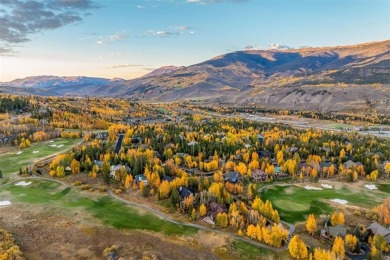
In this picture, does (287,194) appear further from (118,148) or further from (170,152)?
(118,148)

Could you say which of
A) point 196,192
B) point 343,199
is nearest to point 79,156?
point 196,192

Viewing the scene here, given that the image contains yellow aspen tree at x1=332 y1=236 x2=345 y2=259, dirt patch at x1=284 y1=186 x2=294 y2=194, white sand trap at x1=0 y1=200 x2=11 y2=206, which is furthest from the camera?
dirt patch at x1=284 y1=186 x2=294 y2=194

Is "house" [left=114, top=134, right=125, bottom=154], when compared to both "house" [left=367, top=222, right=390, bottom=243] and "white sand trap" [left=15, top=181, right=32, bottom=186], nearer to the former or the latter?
"white sand trap" [left=15, top=181, right=32, bottom=186]

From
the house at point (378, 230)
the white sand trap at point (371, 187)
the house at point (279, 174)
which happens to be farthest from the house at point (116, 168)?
the white sand trap at point (371, 187)

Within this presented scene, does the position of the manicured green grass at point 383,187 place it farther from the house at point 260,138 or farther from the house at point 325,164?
the house at point 260,138

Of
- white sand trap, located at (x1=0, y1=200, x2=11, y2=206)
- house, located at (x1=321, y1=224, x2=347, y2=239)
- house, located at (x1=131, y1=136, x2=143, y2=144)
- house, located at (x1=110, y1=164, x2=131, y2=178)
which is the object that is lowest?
house, located at (x1=321, y1=224, x2=347, y2=239)

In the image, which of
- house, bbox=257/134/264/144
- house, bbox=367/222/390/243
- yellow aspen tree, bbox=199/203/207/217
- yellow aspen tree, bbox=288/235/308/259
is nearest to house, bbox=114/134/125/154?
house, bbox=257/134/264/144
